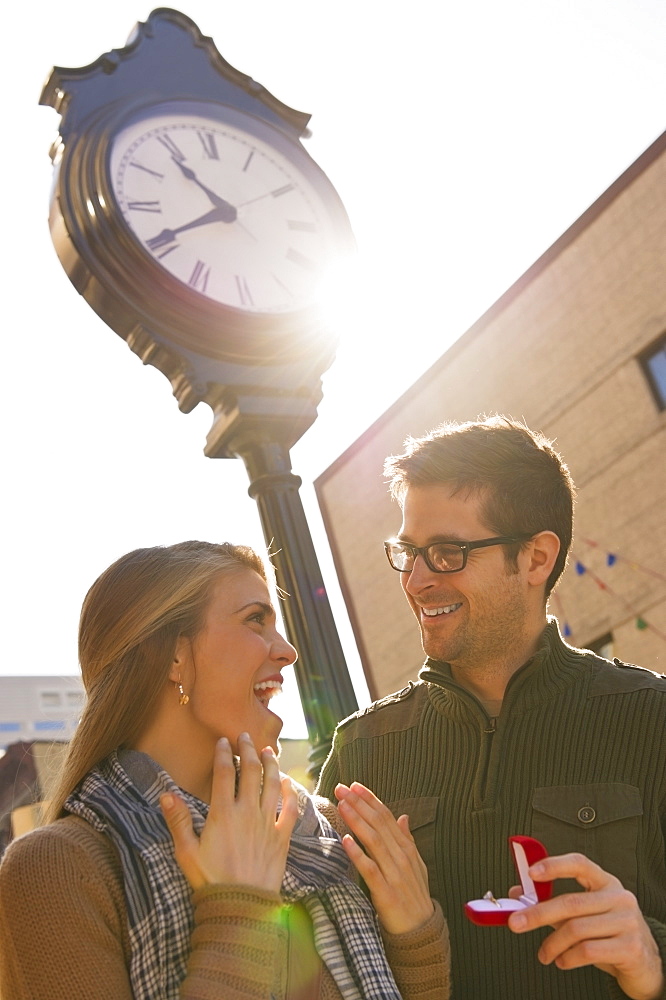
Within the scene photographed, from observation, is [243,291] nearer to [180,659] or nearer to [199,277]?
[199,277]

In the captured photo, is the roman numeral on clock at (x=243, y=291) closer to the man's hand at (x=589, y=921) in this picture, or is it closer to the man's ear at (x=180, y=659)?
the man's ear at (x=180, y=659)

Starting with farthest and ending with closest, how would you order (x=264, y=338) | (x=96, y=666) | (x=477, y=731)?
(x=264, y=338) < (x=477, y=731) < (x=96, y=666)

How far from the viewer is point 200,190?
3838 mm

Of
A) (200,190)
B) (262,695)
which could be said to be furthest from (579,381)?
(262,695)

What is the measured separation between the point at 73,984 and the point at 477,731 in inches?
51.6

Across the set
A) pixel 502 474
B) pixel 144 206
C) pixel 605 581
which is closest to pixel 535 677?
pixel 502 474

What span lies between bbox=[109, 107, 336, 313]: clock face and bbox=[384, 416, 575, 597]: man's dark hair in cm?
89

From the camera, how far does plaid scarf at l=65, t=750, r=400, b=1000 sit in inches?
83.0

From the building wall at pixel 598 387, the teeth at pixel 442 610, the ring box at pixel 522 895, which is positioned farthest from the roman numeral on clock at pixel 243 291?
the building wall at pixel 598 387

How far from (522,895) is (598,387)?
13.8 meters

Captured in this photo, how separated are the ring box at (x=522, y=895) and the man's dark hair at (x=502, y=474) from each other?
3.92ft

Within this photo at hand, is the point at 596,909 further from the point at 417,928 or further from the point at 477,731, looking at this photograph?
the point at 477,731

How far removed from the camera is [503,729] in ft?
9.35

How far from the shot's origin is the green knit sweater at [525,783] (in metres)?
2.57
